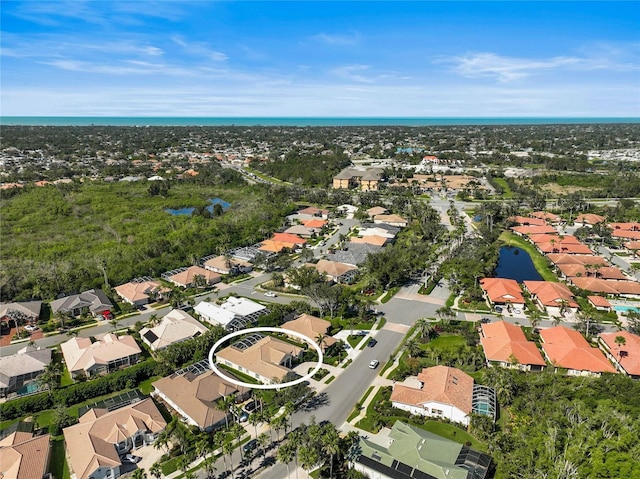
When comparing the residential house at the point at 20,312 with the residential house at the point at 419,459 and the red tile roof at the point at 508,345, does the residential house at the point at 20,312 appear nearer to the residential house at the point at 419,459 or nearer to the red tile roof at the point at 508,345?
the residential house at the point at 419,459

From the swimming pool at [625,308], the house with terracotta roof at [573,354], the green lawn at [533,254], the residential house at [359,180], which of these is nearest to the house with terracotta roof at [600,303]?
the swimming pool at [625,308]

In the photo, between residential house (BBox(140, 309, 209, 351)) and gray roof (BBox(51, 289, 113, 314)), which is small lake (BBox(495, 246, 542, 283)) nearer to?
residential house (BBox(140, 309, 209, 351))

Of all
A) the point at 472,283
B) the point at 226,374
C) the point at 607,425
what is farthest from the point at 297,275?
the point at 607,425

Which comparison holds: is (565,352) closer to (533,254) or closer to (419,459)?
(419,459)

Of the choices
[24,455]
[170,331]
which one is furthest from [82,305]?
[24,455]

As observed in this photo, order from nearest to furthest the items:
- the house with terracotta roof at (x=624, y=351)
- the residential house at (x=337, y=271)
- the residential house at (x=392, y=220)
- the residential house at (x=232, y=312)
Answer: the house with terracotta roof at (x=624, y=351), the residential house at (x=232, y=312), the residential house at (x=337, y=271), the residential house at (x=392, y=220)

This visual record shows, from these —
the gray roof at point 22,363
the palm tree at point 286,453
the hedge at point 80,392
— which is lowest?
the hedge at point 80,392

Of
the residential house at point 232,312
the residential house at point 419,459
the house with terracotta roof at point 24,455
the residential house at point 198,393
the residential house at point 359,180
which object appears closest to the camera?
the residential house at point 419,459
